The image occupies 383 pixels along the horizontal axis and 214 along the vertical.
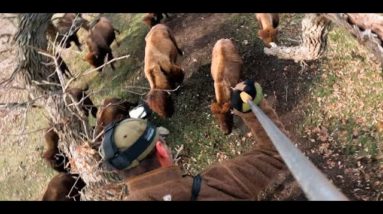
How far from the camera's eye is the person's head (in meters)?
3.21

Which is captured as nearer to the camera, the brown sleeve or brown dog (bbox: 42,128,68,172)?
the brown sleeve

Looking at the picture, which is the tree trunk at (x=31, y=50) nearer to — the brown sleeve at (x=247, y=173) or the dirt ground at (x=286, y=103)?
the dirt ground at (x=286, y=103)

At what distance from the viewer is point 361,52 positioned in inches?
340

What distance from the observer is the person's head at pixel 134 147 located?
10.5ft

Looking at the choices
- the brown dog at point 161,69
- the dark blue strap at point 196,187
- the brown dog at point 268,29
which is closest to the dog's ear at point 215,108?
the brown dog at point 161,69

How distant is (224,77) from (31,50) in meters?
3.38

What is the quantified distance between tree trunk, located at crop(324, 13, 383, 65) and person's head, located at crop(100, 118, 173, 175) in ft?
12.2

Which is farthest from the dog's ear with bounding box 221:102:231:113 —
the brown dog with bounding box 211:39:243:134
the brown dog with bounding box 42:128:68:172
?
the brown dog with bounding box 42:128:68:172

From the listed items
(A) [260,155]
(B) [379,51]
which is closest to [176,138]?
(B) [379,51]

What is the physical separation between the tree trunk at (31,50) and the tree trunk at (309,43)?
413cm

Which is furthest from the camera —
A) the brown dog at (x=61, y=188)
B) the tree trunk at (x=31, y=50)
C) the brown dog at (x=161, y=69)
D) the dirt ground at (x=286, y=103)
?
the brown dog at (x=161, y=69)

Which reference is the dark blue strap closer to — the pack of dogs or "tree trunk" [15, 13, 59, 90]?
the pack of dogs

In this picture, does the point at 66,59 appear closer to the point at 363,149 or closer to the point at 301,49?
the point at 301,49
